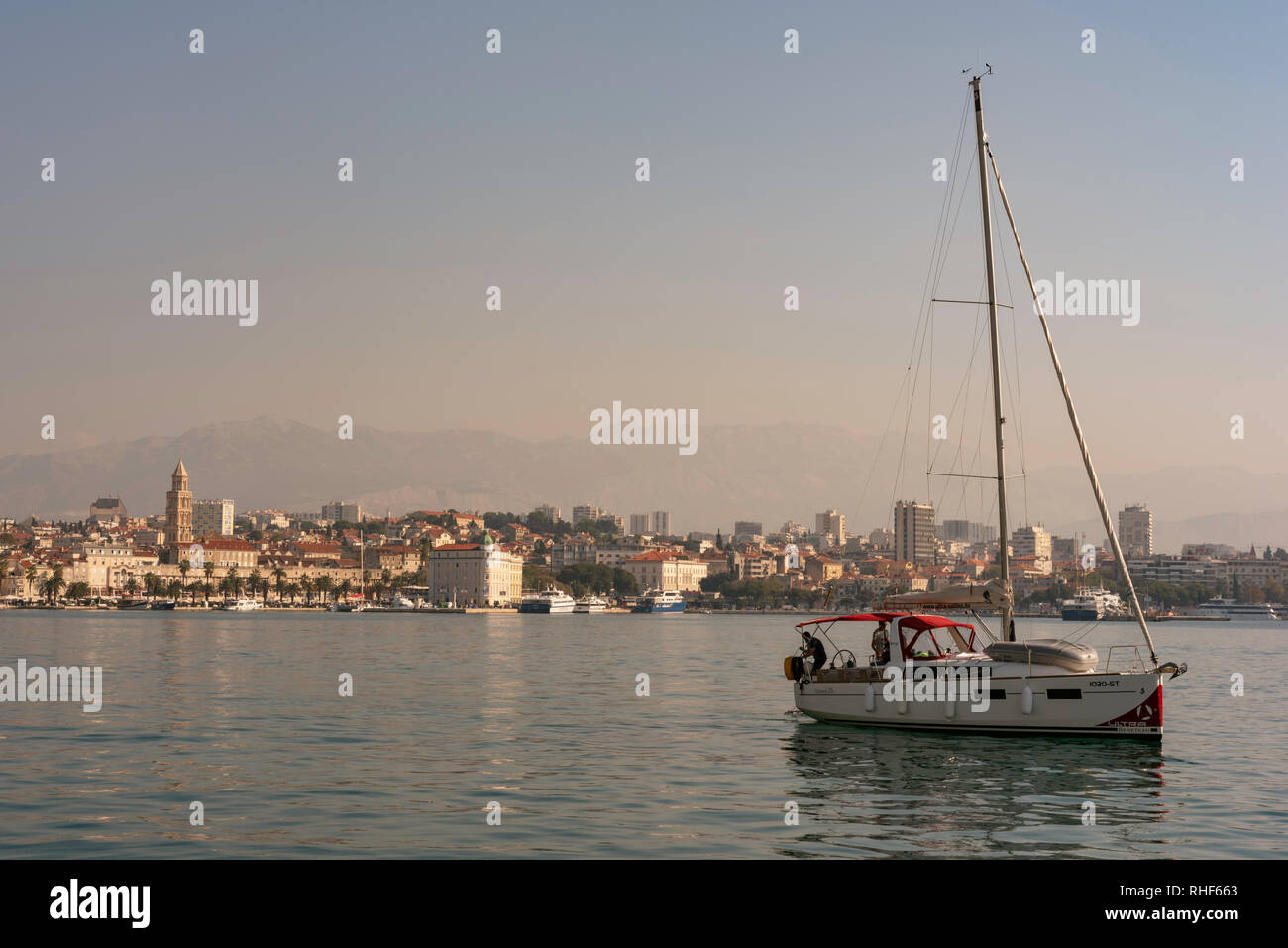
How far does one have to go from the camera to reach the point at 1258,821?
55.0 ft

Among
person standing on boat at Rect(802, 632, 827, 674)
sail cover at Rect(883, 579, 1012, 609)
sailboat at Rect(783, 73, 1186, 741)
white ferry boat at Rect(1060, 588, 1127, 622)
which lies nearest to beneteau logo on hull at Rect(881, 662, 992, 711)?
sailboat at Rect(783, 73, 1186, 741)

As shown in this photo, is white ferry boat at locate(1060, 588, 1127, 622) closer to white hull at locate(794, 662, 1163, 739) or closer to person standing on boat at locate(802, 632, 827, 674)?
person standing on boat at locate(802, 632, 827, 674)

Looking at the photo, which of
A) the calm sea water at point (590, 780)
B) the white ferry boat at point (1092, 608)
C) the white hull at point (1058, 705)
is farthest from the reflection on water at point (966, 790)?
the white ferry boat at point (1092, 608)

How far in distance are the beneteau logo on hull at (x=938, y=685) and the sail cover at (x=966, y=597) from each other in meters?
2.13

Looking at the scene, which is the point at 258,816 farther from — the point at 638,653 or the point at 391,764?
the point at 638,653

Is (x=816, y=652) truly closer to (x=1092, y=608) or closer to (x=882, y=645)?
(x=882, y=645)

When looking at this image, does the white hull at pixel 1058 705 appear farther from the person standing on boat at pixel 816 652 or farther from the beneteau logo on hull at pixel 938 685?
the person standing on boat at pixel 816 652

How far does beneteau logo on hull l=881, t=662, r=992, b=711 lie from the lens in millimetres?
24578

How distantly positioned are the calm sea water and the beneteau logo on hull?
0.80 meters

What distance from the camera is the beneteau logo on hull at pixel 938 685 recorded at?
24578mm

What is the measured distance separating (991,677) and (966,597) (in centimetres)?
289
